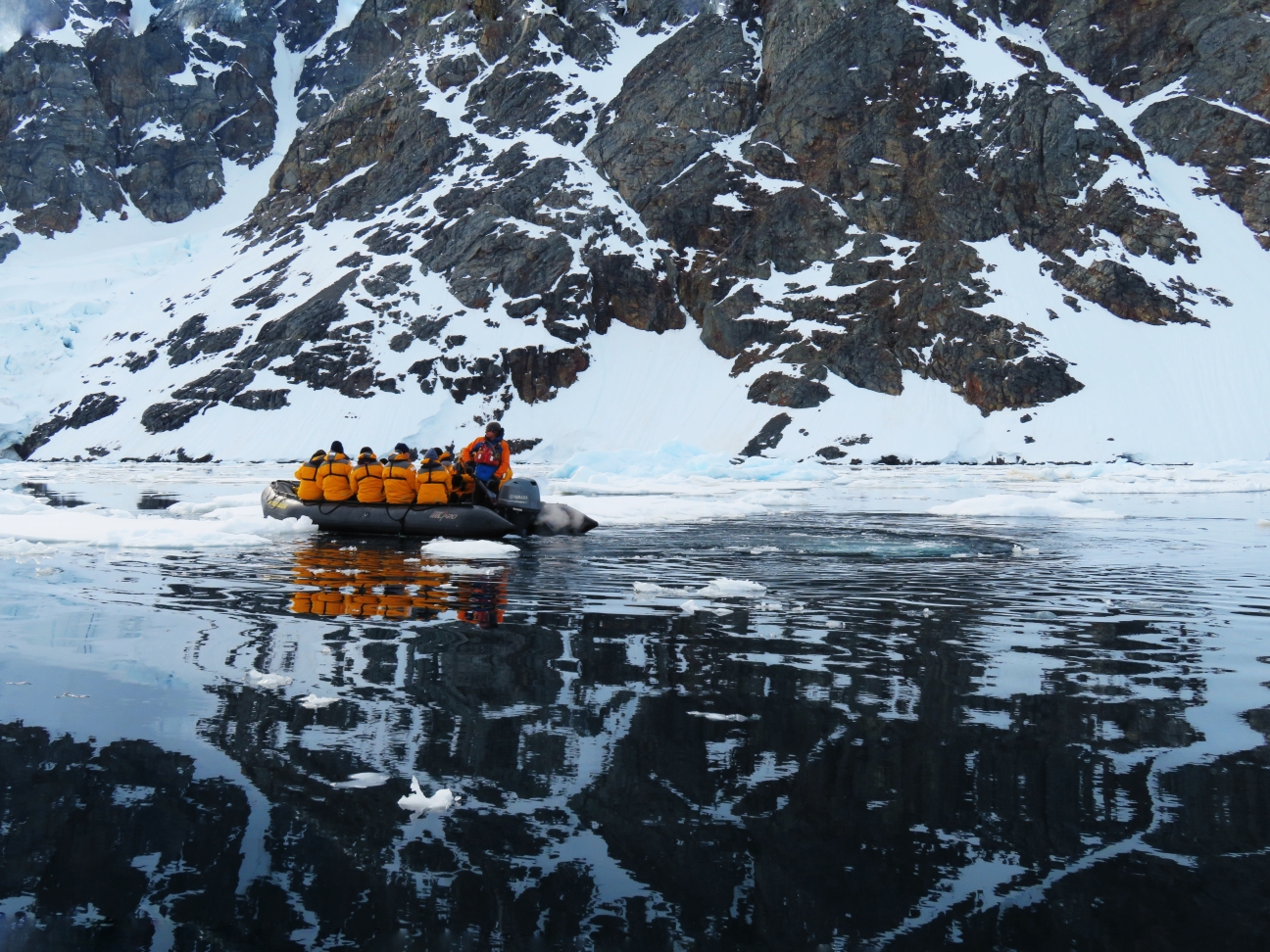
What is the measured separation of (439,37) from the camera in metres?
98.6

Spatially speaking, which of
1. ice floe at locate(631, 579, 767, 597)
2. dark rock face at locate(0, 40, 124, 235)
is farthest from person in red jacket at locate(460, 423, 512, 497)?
dark rock face at locate(0, 40, 124, 235)

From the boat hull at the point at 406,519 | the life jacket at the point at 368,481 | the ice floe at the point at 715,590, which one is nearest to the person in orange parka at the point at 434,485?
the boat hull at the point at 406,519

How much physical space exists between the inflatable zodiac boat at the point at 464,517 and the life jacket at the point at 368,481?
0.17 metres

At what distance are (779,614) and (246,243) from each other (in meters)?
99.5

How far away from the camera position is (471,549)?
1316 centimetres

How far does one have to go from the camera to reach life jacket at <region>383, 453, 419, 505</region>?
15375 mm

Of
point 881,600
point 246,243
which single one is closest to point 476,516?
point 881,600

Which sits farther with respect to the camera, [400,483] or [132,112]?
[132,112]

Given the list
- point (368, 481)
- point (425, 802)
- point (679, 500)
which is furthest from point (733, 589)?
point (679, 500)

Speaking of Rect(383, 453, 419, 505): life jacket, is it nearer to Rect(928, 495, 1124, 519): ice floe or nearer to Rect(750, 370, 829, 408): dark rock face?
Rect(928, 495, 1124, 519): ice floe

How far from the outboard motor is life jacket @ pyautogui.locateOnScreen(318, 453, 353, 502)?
2.59 meters

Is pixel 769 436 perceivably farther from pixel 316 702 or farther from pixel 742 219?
pixel 316 702

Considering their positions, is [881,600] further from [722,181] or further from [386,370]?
[722,181]

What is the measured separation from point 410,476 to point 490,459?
144cm
